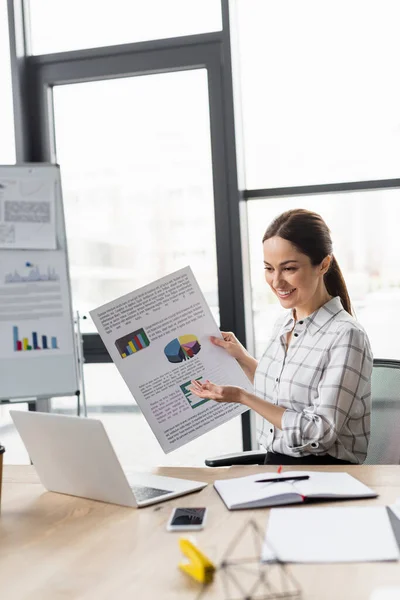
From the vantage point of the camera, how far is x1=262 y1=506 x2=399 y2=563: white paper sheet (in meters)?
1.17

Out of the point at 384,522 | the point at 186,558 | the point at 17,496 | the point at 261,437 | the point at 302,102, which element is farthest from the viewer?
the point at 302,102

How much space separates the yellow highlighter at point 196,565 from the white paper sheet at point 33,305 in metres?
1.74

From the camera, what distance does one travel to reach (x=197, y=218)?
316cm

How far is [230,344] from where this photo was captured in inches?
85.5

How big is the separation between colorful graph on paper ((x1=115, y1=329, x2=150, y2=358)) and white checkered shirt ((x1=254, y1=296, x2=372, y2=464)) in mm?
421

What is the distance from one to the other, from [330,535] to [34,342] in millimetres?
1762

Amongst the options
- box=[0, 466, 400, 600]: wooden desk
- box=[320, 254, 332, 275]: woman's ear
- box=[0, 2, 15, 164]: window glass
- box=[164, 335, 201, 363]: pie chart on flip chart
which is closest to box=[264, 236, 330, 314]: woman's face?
box=[320, 254, 332, 275]: woman's ear

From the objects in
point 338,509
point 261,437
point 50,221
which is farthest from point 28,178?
point 338,509

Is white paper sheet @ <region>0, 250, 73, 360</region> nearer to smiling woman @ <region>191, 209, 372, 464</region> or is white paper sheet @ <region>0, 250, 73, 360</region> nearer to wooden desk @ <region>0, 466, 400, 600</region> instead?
smiling woman @ <region>191, 209, 372, 464</region>

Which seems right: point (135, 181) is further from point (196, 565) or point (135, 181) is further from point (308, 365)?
point (196, 565)

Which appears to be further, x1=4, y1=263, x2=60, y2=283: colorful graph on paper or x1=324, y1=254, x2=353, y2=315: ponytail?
x1=4, y1=263, x2=60, y2=283: colorful graph on paper

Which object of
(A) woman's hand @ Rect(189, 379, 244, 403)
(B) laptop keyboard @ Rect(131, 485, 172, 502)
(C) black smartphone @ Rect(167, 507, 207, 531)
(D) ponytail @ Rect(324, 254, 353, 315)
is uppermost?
(D) ponytail @ Rect(324, 254, 353, 315)

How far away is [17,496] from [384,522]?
838 mm

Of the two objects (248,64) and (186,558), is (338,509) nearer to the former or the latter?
(186,558)
